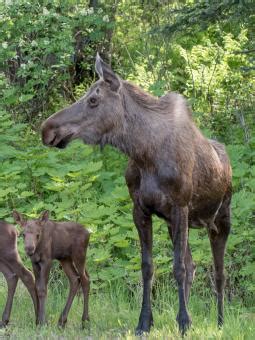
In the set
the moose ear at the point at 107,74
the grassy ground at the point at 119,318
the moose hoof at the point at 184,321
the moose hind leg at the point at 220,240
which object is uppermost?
the moose ear at the point at 107,74

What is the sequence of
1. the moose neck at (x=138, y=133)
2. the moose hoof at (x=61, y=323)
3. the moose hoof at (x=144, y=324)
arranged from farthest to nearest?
1. the moose hoof at (x=61, y=323)
2. the moose hoof at (x=144, y=324)
3. the moose neck at (x=138, y=133)

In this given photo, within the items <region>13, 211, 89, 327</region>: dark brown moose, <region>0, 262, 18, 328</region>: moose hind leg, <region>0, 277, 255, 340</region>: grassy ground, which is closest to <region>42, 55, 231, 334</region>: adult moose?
<region>0, 277, 255, 340</region>: grassy ground

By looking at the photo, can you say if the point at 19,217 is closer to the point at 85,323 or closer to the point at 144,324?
the point at 85,323

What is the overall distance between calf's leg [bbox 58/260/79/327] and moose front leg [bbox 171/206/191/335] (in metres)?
1.41

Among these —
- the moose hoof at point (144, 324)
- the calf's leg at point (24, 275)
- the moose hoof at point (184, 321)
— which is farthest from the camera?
the calf's leg at point (24, 275)

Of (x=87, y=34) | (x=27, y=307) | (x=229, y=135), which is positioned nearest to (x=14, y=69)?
(x=87, y=34)

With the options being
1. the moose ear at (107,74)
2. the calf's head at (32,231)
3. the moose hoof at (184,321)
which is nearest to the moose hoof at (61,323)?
the calf's head at (32,231)

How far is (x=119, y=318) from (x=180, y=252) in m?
1.39

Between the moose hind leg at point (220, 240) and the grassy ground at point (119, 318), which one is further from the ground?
A: the moose hind leg at point (220, 240)

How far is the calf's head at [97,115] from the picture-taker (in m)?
8.59

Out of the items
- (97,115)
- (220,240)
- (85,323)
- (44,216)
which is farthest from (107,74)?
(85,323)

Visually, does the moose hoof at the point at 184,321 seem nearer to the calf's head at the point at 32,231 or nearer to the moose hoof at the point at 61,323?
the moose hoof at the point at 61,323

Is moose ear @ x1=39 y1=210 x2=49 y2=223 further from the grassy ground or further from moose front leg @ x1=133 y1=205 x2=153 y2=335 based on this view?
moose front leg @ x1=133 y1=205 x2=153 y2=335

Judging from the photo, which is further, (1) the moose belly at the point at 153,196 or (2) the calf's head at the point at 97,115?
(2) the calf's head at the point at 97,115
